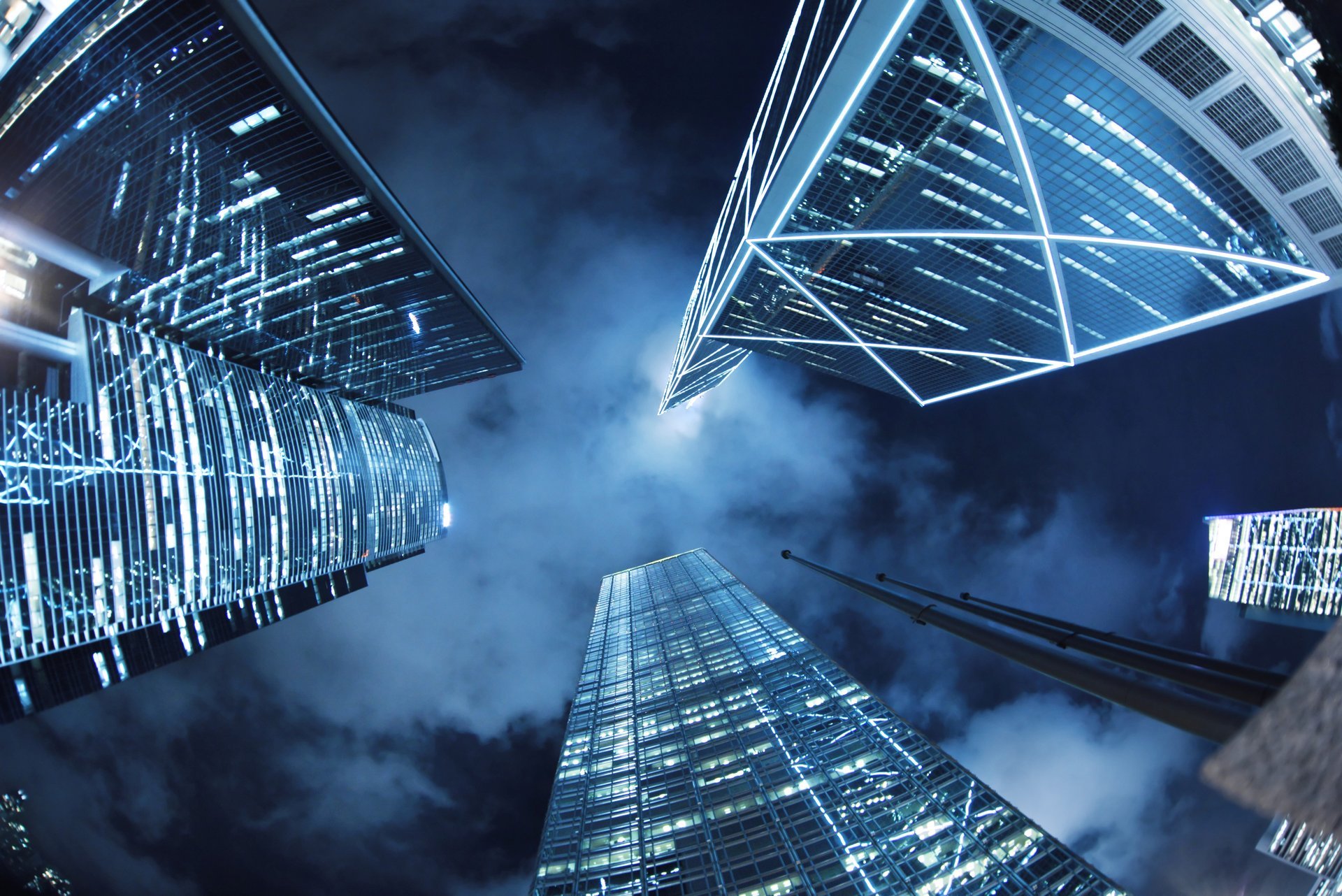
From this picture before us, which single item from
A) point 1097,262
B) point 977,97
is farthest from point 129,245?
point 1097,262

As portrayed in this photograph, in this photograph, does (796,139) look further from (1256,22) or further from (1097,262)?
(1097,262)

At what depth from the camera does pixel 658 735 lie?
163ft

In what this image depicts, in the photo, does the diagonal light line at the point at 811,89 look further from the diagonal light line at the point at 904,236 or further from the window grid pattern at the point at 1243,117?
the window grid pattern at the point at 1243,117

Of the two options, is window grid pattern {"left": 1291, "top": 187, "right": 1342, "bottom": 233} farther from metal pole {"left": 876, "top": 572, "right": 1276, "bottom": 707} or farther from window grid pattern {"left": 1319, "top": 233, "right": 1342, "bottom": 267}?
metal pole {"left": 876, "top": 572, "right": 1276, "bottom": 707}

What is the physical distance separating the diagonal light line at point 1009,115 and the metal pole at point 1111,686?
21.0m

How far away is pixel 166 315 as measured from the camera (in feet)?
233

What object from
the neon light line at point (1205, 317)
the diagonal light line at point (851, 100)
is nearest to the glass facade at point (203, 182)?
the diagonal light line at point (851, 100)

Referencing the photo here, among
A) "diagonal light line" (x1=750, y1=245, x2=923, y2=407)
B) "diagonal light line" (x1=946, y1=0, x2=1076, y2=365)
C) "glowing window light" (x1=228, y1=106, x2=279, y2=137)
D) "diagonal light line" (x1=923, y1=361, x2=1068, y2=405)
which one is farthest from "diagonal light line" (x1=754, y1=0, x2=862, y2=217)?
"glowing window light" (x1=228, y1=106, x2=279, y2=137)

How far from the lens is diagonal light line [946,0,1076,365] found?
20.6 metres

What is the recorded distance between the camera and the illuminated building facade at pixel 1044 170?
71.5 ft

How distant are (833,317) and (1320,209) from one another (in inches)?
1047

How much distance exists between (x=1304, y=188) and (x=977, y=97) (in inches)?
653

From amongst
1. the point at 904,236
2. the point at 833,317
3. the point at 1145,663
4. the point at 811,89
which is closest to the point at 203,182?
the point at 811,89

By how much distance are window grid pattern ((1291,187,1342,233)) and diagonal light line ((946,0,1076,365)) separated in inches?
376
